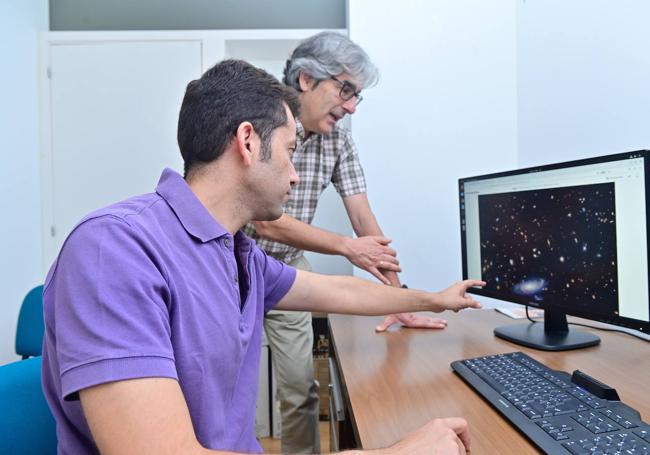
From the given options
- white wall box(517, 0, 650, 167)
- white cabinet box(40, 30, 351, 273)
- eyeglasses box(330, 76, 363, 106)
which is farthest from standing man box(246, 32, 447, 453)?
white cabinet box(40, 30, 351, 273)

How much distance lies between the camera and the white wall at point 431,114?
224cm

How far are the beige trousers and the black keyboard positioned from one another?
88 cm

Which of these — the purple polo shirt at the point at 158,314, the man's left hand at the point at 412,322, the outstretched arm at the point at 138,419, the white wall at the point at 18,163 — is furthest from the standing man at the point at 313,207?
the white wall at the point at 18,163

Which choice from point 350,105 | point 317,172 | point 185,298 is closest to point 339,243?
point 317,172

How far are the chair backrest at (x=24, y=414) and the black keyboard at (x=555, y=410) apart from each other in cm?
73

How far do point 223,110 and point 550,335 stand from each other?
952 millimetres

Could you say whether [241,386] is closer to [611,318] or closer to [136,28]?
[611,318]

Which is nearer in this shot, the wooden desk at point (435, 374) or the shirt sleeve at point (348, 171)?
the wooden desk at point (435, 374)

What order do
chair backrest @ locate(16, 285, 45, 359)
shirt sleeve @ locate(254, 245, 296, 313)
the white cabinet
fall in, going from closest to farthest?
shirt sleeve @ locate(254, 245, 296, 313), chair backrest @ locate(16, 285, 45, 359), the white cabinet

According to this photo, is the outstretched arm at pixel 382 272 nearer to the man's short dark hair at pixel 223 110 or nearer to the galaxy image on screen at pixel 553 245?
the galaxy image on screen at pixel 553 245

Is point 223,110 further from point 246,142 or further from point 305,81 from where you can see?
point 305,81

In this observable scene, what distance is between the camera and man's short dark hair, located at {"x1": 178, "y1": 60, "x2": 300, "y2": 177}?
865 mm

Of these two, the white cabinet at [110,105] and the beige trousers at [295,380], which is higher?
the white cabinet at [110,105]

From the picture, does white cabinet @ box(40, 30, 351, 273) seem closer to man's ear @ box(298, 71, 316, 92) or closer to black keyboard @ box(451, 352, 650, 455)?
man's ear @ box(298, 71, 316, 92)
